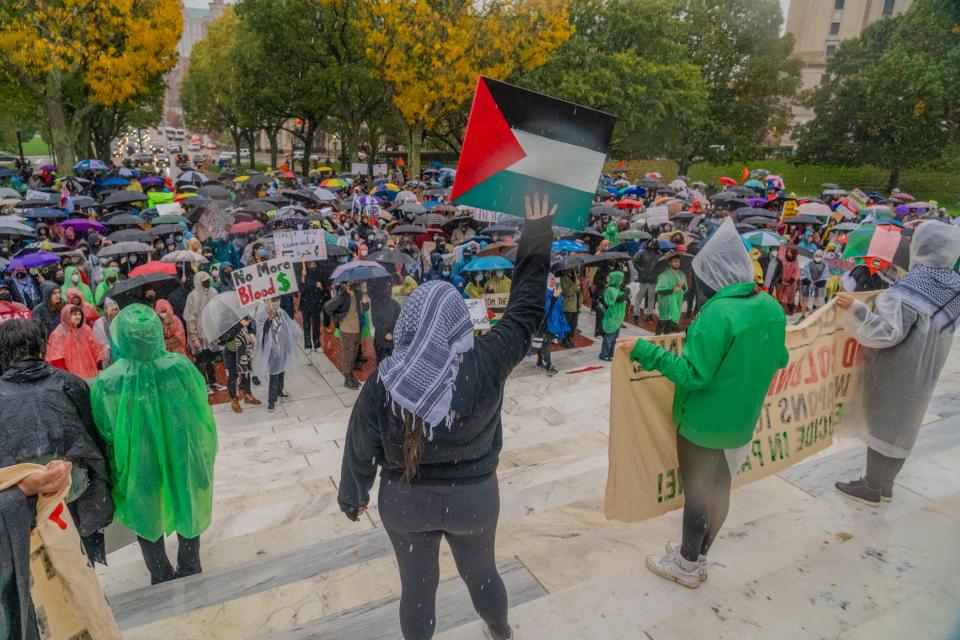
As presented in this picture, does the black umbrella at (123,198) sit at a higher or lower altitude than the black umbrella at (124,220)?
higher

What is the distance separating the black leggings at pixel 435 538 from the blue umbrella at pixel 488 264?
659cm

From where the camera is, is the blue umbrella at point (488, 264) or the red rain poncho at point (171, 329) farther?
the blue umbrella at point (488, 264)

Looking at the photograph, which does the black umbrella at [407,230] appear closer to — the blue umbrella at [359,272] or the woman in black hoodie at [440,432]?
the blue umbrella at [359,272]

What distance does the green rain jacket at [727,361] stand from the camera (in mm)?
3141

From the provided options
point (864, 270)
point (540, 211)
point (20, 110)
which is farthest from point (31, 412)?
point (20, 110)

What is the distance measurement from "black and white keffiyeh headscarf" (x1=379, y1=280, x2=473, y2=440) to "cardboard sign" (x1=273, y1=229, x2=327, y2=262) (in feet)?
22.2

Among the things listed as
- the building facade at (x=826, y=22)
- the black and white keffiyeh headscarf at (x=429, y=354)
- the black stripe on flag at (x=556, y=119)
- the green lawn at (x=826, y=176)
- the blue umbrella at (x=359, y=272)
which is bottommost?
the blue umbrella at (x=359, y=272)

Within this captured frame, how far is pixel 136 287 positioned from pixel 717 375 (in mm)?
7015

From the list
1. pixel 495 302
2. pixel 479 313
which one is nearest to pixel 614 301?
pixel 495 302

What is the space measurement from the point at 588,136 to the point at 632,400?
164 cm

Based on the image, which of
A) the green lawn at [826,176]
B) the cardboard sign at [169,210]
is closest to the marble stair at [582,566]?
the cardboard sign at [169,210]

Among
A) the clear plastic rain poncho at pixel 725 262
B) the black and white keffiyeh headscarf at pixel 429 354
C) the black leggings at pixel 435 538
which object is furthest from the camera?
the clear plastic rain poncho at pixel 725 262

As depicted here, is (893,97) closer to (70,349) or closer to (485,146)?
(485,146)

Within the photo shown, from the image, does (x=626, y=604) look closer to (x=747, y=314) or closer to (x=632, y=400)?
(x=632, y=400)
